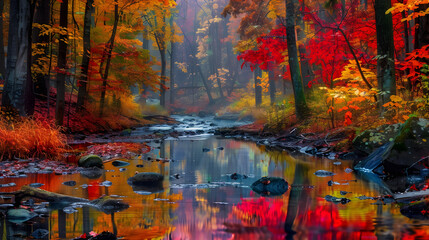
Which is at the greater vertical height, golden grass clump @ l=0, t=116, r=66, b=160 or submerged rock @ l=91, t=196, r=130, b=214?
golden grass clump @ l=0, t=116, r=66, b=160

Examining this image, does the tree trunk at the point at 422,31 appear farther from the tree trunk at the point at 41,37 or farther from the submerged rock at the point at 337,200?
the tree trunk at the point at 41,37

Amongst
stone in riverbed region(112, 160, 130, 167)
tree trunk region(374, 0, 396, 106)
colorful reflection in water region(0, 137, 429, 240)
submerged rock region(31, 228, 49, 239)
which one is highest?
tree trunk region(374, 0, 396, 106)

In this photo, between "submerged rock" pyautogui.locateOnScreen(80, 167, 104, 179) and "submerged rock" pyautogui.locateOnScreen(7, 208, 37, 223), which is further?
"submerged rock" pyautogui.locateOnScreen(80, 167, 104, 179)

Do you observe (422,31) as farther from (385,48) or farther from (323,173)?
(323,173)

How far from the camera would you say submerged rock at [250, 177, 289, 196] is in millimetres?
6777

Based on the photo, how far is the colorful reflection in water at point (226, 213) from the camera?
14.0 feet

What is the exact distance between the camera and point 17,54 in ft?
41.9

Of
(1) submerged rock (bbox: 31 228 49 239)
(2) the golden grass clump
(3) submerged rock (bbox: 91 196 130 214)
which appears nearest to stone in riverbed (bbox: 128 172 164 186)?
(3) submerged rock (bbox: 91 196 130 214)

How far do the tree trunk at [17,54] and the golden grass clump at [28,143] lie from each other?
5.98ft

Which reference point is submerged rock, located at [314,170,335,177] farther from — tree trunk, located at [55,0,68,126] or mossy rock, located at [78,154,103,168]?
tree trunk, located at [55,0,68,126]

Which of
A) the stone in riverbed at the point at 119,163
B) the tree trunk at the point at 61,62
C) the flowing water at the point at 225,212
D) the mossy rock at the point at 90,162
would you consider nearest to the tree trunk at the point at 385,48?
the flowing water at the point at 225,212

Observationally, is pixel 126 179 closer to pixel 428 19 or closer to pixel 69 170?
pixel 69 170

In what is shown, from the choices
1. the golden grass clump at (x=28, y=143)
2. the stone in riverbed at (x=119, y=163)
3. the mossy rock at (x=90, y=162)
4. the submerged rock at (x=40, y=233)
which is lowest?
the submerged rock at (x=40, y=233)

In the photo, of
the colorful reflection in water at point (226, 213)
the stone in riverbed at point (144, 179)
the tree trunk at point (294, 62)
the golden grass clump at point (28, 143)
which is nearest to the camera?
the colorful reflection in water at point (226, 213)
